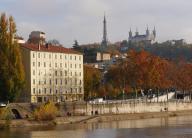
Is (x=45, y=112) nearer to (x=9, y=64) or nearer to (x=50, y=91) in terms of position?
(x=9, y=64)

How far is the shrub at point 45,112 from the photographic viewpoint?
77.8m

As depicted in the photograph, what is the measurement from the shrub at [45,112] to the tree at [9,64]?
164 inches

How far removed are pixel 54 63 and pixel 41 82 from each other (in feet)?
18.1

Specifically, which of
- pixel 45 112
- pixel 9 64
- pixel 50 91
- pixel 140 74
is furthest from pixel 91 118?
pixel 140 74

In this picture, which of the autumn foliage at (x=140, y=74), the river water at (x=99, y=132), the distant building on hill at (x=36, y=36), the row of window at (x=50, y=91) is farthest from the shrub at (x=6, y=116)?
the distant building on hill at (x=36, y=36)

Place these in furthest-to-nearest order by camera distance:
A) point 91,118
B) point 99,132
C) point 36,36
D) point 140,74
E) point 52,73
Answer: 1. point 36,36
2. point 140,74
3. point 52,73
4. point 91,118
5. point 99,132

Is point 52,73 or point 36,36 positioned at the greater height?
point 36,36

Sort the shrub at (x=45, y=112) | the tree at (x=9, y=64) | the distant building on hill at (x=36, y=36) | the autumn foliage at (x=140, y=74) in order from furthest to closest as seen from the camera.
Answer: the distant building on hill at (x=36, y=36)
the autumn foliage at (x=140, y=74)
the tree at (x=9, y=64)
the shrub at (x=45, y=112)

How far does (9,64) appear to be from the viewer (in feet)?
263

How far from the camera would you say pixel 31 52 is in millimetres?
100500

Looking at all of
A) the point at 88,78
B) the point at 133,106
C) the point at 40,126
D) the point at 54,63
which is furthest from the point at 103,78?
the point at 40,126

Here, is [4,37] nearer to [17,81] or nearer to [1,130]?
[17,81]

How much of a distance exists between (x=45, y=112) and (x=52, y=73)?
29278mm

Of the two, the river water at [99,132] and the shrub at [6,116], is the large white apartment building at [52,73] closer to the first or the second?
the shrub at [6,116]
